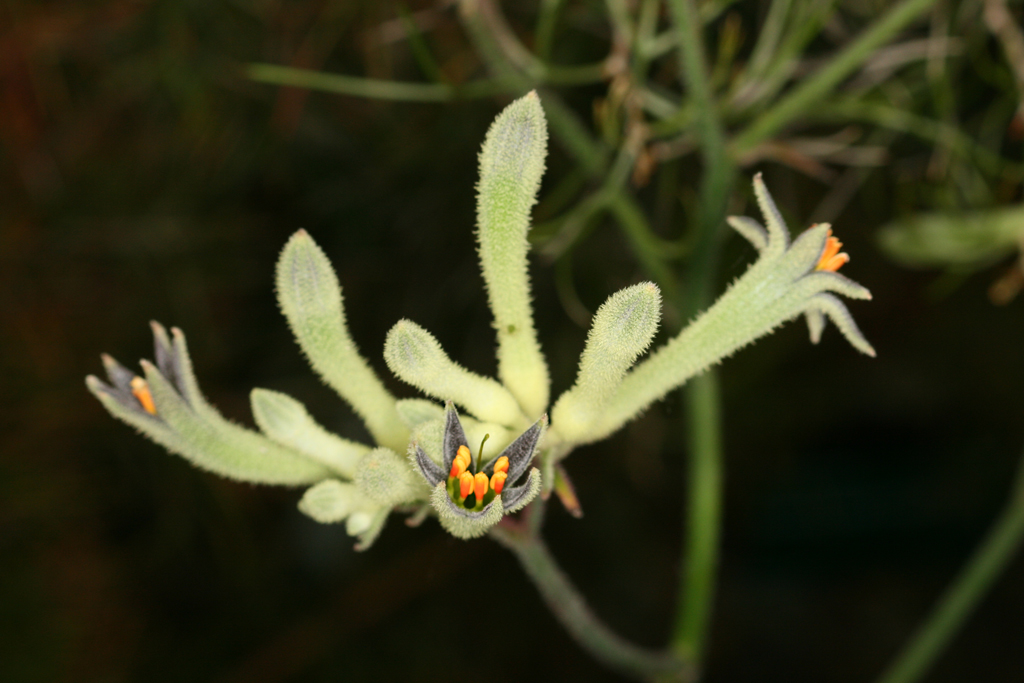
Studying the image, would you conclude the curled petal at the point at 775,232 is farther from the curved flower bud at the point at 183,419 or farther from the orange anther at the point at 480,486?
the curved flower bud at the point at 183,419

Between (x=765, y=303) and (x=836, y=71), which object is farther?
(x=836, y=71)

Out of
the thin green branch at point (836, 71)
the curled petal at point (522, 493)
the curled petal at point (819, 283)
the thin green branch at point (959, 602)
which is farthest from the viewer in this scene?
the thin green branch at point (959, 602)

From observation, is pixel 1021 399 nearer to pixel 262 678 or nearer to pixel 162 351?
pixel 262 678

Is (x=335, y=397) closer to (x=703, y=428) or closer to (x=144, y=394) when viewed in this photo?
(x=703, y=428)

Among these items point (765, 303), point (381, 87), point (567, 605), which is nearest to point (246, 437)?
point (567, 605)

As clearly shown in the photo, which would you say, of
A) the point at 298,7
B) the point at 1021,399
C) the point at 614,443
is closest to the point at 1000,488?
the point at 1021,399

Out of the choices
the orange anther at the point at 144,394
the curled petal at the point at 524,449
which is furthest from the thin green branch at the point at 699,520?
the orange anther at the point at 144,394
